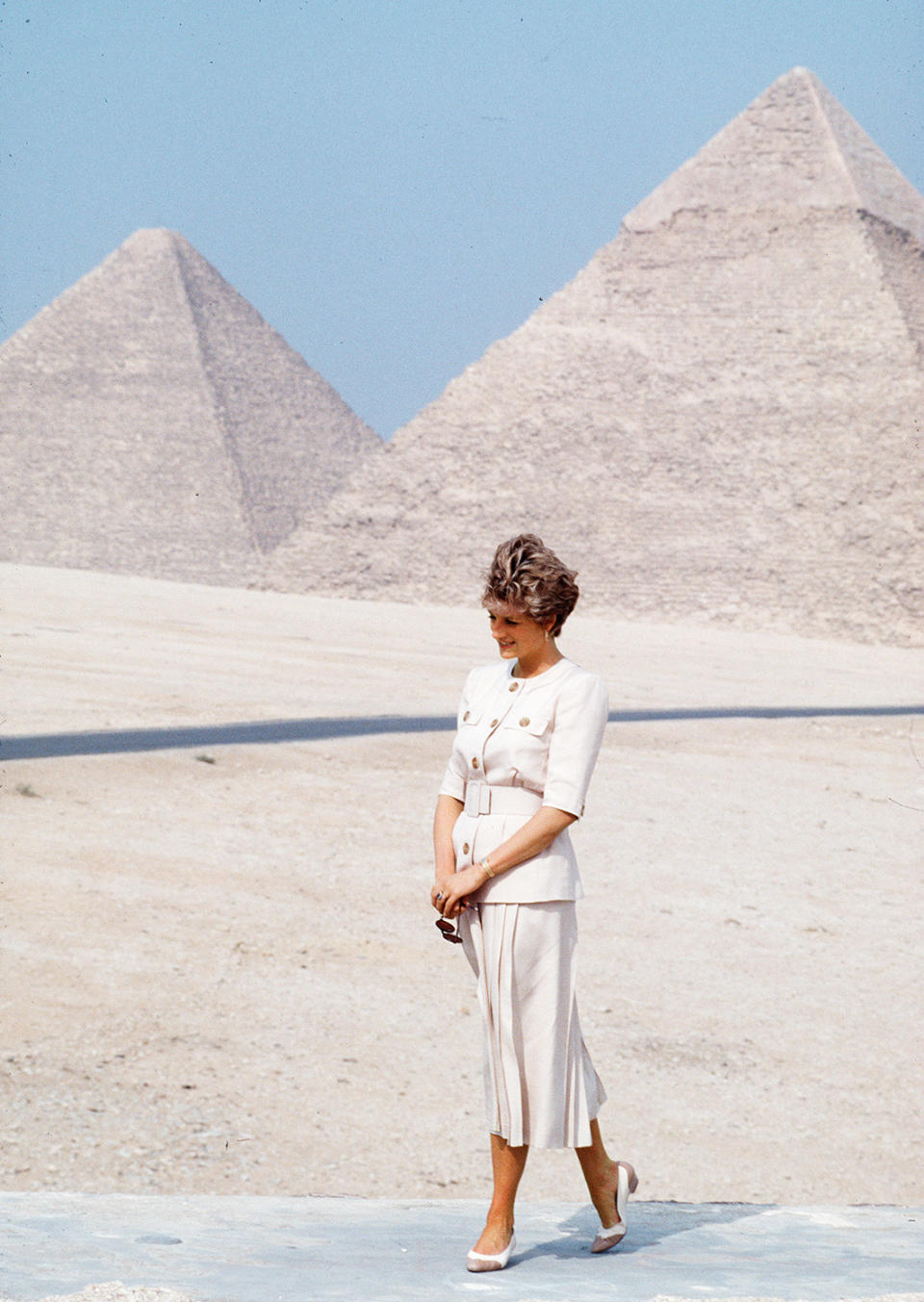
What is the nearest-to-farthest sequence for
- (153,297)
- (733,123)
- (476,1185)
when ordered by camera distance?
(476,1185)
(733,123)
(153,297)

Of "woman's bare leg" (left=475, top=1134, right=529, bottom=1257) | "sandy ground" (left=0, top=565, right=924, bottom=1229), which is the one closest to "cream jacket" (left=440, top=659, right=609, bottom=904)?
"woman's bare leg" (left=475, top=1134, right=529, bottom=1257)

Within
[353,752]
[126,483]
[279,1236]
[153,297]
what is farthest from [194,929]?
[153,297]

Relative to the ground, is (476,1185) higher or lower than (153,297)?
lower

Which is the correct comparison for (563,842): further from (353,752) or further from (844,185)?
(844,185)

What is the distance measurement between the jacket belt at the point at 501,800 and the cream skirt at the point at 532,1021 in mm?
146

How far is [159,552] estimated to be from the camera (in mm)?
67688

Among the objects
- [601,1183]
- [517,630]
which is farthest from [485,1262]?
[517,630]

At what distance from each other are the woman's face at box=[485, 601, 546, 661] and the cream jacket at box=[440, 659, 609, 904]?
0.14ft

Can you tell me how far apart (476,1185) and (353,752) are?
230 inches

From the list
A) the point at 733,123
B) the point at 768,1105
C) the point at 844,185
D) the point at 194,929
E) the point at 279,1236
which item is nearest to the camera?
the point at 279,1236

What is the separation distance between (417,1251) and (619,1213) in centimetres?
34

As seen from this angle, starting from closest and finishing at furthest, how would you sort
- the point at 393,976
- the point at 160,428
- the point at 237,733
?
the point at 393,976 → the point at 237,733 → the point at 160,428

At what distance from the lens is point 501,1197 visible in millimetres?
2525

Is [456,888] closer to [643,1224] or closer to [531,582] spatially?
[531,582]
